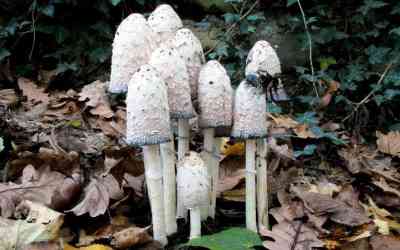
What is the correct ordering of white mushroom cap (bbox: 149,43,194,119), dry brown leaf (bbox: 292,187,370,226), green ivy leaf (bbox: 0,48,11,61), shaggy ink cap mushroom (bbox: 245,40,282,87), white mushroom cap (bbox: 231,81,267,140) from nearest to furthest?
white mushroom cap (bbox: 149,43,194,119)
white mushroom cap (bbox: 231,81,267,140)
shaggy ink cap mushroom (bbox: 245,40,282,87)
dry brown leaf (bbox: 292,187,370,226)
green ivy leaf (bbox: 0,48,11,61)

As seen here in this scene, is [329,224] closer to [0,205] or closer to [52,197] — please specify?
[52,197]

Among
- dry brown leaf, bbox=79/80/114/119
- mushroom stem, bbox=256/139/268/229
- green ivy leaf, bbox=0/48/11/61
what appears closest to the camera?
mushroom stem, bbox=256/139/268/229

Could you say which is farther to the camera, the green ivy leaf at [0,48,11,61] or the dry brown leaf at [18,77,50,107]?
the green ivy leaf at [0,48,11,61]

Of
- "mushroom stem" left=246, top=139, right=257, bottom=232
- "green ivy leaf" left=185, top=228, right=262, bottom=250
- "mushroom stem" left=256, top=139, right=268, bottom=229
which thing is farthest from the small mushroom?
"mushroom stem" left=256, top=139, right=268, bottom=229

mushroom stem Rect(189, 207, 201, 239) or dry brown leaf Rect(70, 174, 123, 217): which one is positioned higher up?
dry brown leaf Rect(70, 174, 123, 217)

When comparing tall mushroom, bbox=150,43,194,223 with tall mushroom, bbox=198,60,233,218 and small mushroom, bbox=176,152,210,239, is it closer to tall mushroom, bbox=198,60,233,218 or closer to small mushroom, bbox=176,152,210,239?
tall mushroom, bbox=198,60,233,218

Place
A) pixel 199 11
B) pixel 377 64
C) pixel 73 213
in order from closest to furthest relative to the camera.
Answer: pixel 73 213
pixel 377 64
pixel 199 11

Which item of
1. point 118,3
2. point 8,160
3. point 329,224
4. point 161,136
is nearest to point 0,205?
point 8,160

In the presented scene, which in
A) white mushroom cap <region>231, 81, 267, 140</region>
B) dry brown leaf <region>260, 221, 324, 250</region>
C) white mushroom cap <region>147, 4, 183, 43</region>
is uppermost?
white mushroom cap <region>147, 4, 183, 43</region>
